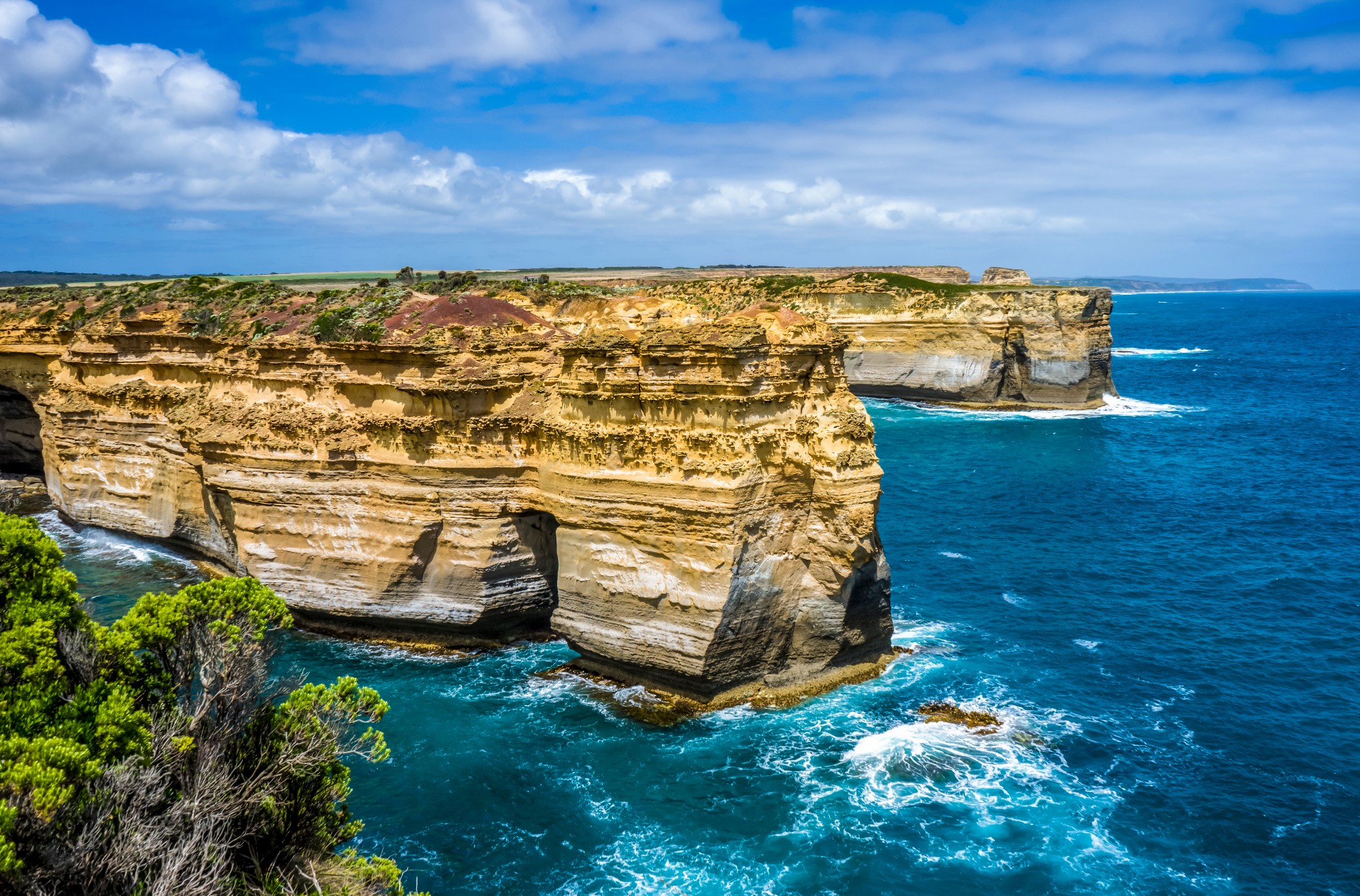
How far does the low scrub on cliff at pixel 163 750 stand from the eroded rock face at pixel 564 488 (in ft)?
31.9

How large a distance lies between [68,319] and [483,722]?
34628mm

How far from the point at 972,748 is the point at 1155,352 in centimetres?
11870

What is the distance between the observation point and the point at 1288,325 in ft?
554

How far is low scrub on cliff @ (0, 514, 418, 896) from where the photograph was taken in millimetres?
10875

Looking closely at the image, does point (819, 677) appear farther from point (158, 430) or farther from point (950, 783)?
point (158, 430)

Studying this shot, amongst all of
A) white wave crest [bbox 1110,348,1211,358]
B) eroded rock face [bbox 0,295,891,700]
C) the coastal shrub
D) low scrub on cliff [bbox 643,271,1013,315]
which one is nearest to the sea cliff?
low scrub on cliff [bbox 643,271,1013,315]

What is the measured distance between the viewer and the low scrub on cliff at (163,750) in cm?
1088

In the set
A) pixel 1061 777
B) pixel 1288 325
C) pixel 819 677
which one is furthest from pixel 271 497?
pixel 1288 325

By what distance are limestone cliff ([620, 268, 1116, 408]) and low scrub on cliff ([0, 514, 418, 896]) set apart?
59.4 metres

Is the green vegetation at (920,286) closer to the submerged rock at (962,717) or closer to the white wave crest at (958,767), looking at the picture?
the submerged rock at (962,717)

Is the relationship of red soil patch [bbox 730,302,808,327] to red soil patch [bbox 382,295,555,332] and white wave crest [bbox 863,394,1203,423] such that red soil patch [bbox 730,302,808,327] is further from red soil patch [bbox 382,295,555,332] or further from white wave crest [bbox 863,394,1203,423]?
white wave crest [bbox 863,394,1203,423]

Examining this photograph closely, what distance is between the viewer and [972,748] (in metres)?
22.0

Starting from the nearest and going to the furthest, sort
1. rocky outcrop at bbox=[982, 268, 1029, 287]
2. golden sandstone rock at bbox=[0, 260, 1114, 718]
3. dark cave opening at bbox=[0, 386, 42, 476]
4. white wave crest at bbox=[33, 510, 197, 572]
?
golden sandstone rock at bbox=[0, 260, 1114, 718] < white wave crest at bbox=[33, 510, 197, 572] < dark cave opening at bbox=[0, 386, 42, 476] < rocky outcrop at bbox=[982, 268, 1029, 287]

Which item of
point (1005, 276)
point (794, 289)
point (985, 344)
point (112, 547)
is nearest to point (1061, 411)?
point (985, 344)
